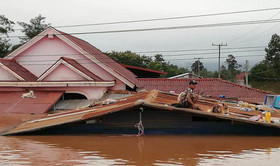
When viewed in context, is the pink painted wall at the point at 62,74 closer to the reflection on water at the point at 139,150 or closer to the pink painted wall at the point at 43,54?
the pink painted wall at the point at 43,54

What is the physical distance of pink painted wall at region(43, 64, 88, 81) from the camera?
18594mm

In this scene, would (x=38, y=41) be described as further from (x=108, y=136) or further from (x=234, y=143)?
(x=234, y=143)

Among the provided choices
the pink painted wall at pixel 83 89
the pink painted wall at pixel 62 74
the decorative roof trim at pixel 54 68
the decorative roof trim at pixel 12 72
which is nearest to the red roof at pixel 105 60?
the pink painted wall at pixel 83 89

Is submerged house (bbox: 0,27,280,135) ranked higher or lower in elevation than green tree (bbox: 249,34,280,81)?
lower

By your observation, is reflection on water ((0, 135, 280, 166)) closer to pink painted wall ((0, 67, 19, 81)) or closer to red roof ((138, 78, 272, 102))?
pink painted wall ((0, 67, 19, 81))

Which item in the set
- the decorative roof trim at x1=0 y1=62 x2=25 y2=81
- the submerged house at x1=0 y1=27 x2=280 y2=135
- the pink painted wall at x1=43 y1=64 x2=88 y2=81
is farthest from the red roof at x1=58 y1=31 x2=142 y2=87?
the decorative roof trim at x1=0 y1=62 x2=25 y2=81

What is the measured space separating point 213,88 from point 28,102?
12.8m

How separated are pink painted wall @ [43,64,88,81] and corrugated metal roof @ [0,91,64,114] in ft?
2.98

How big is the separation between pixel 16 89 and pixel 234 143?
542 inches

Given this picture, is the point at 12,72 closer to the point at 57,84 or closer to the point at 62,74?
the point at 62,74

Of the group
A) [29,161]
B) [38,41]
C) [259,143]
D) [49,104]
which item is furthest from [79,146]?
[38,41]

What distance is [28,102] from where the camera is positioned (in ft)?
55.0

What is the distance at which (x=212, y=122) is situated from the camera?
9617 millimetres

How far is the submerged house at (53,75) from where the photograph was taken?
17.7 metres
